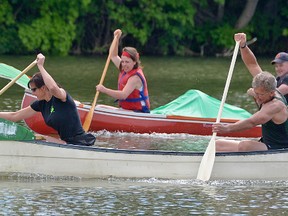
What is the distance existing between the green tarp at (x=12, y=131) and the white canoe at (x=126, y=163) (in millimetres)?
85

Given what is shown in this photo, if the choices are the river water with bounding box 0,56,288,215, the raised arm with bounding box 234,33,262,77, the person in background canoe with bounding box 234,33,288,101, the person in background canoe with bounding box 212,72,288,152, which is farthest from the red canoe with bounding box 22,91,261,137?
the person in background canoe with bounding box 212,72,288,152

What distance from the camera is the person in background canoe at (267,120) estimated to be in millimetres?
12203

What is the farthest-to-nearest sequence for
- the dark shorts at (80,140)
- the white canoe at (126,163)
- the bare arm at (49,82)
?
1. the dark shorts at (80,140)
2. the white canoe at (126,163)
3. the bare arm at (49,82)

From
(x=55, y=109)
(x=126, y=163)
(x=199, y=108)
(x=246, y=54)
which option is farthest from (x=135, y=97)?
(x=126, y=163)

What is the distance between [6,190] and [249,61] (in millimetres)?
3694

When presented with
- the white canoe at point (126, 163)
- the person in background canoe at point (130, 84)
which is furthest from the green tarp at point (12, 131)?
the person in background canoe at point (130, 84)

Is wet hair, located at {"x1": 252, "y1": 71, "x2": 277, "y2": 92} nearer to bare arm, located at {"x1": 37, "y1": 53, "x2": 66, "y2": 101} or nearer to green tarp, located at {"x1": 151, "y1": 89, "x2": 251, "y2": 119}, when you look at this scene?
bare arm, located at {"x1": 37, "y1": 53, "x2": 66, "y2": 101}

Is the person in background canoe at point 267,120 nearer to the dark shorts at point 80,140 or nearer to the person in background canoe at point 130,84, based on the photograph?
the dark shorts at point 80,140

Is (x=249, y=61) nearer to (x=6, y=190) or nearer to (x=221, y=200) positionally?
(x=221, y=200)

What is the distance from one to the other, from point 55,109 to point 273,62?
3.16 m

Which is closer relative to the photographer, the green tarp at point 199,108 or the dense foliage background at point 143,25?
the green tarp at point 199,108

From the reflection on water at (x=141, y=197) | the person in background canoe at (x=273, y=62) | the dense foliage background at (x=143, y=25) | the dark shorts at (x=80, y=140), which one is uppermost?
the dense foliage background at (x=143, y=25)

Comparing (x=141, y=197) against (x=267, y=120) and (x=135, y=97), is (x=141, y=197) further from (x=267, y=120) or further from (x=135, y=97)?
(x=135, y=97)

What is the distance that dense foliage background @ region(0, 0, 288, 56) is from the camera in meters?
36.5
